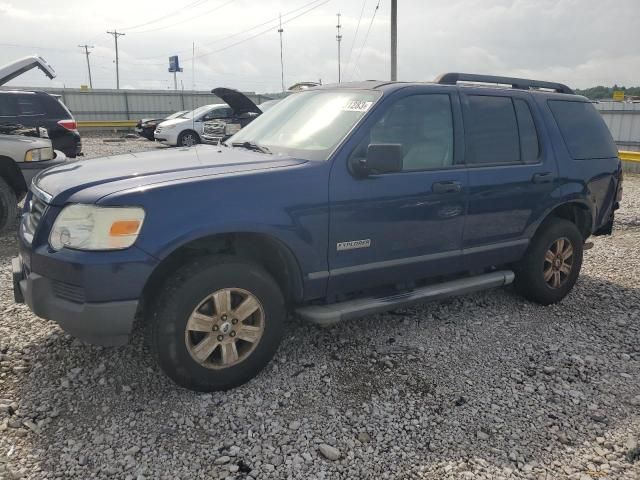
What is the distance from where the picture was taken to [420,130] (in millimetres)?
3705

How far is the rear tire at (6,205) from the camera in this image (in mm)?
6410

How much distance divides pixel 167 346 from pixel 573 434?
2.29 meters

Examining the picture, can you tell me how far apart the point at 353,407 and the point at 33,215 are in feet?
7.42

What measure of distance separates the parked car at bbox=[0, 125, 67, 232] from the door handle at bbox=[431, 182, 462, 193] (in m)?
5.26

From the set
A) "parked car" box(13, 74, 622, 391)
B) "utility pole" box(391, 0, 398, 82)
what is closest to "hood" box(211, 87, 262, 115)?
"parked car" box(13, 74, 622, 391)

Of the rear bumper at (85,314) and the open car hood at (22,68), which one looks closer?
the rear bumper at (85,314)

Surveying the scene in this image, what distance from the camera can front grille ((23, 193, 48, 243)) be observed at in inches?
117

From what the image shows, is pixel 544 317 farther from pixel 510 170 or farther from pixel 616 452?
pixel 616 452

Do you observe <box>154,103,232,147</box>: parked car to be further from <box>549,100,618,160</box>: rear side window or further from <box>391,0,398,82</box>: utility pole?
<box>549,100,618,160</box>: rear side window

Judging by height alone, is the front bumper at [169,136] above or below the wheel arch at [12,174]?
above

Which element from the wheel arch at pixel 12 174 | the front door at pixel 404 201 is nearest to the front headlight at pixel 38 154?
the wheel arch at pixel 12 174

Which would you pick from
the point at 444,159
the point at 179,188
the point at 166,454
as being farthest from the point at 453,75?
the point at 166,454

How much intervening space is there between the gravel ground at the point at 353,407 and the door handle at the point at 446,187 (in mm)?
1121

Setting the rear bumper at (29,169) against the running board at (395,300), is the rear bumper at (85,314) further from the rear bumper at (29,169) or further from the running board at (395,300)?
the rear bumper at (29,169)
